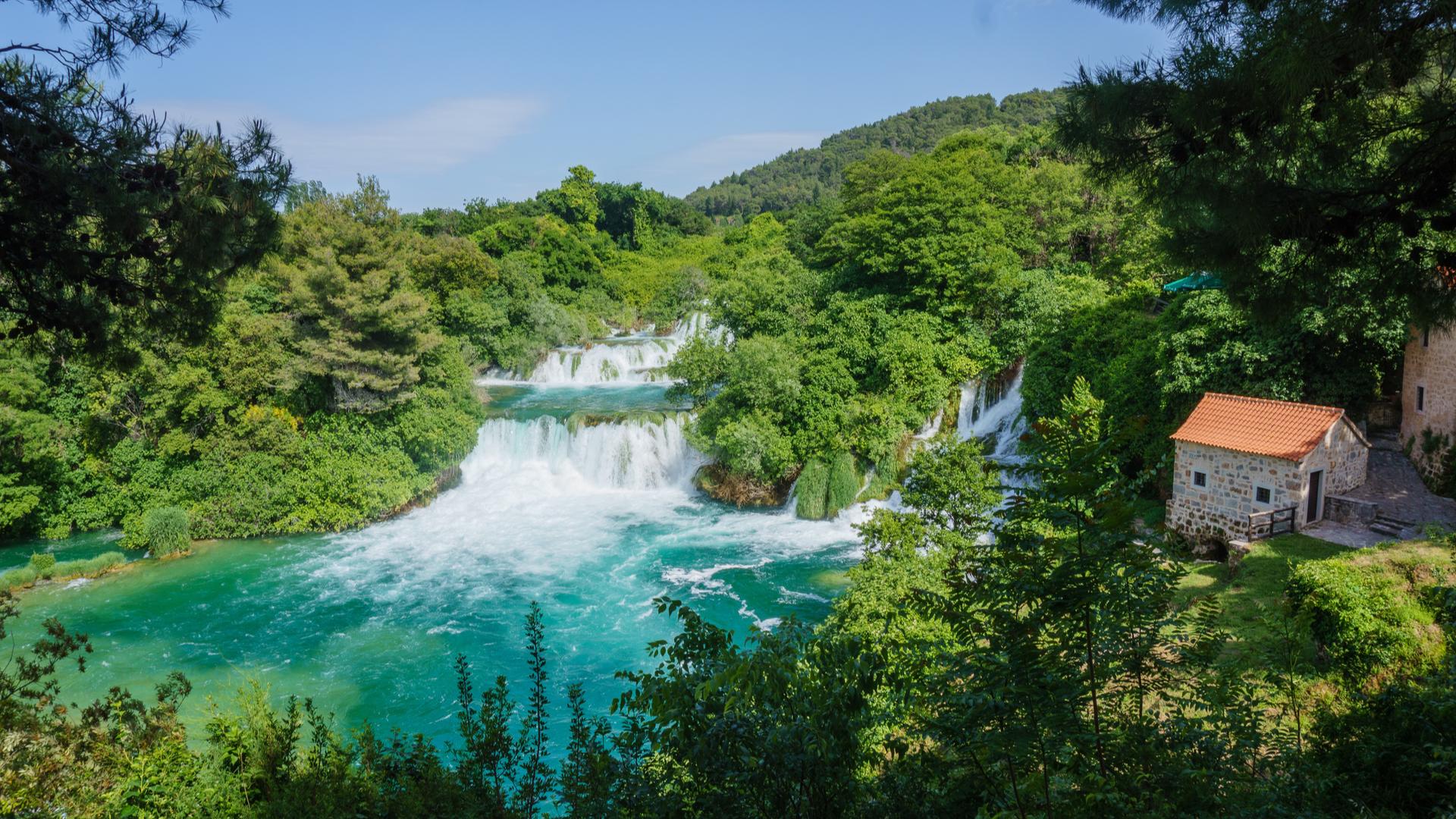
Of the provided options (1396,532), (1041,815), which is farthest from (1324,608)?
(1041,815)

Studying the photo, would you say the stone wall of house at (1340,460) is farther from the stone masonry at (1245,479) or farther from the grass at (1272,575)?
the grass at (1272,575)

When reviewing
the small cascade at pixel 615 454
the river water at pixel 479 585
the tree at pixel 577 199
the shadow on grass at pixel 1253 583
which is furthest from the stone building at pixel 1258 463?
the tree at pixel 577 199

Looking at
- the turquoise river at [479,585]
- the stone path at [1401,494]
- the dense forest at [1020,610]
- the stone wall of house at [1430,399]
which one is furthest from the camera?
the stone wall of house at [1430,399]

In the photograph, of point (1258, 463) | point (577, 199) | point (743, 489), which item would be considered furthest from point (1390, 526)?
point (577, 199)

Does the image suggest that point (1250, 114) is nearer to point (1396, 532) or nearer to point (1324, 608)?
point (1324, 608)

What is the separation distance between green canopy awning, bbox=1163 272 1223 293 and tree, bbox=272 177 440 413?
17308 mm

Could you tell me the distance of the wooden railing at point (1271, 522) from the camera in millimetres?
12109

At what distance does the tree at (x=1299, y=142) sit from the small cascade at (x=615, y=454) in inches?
655

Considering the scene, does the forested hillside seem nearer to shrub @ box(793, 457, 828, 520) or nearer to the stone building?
shrub @ box(793, 457, 828, 520)

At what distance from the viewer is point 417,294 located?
2005 centimetres

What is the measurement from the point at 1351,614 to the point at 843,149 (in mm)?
95575

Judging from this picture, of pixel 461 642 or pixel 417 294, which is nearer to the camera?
pixel 461 642

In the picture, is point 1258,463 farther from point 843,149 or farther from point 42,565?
point 843,149

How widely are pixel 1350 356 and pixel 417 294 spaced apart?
66.9ft
